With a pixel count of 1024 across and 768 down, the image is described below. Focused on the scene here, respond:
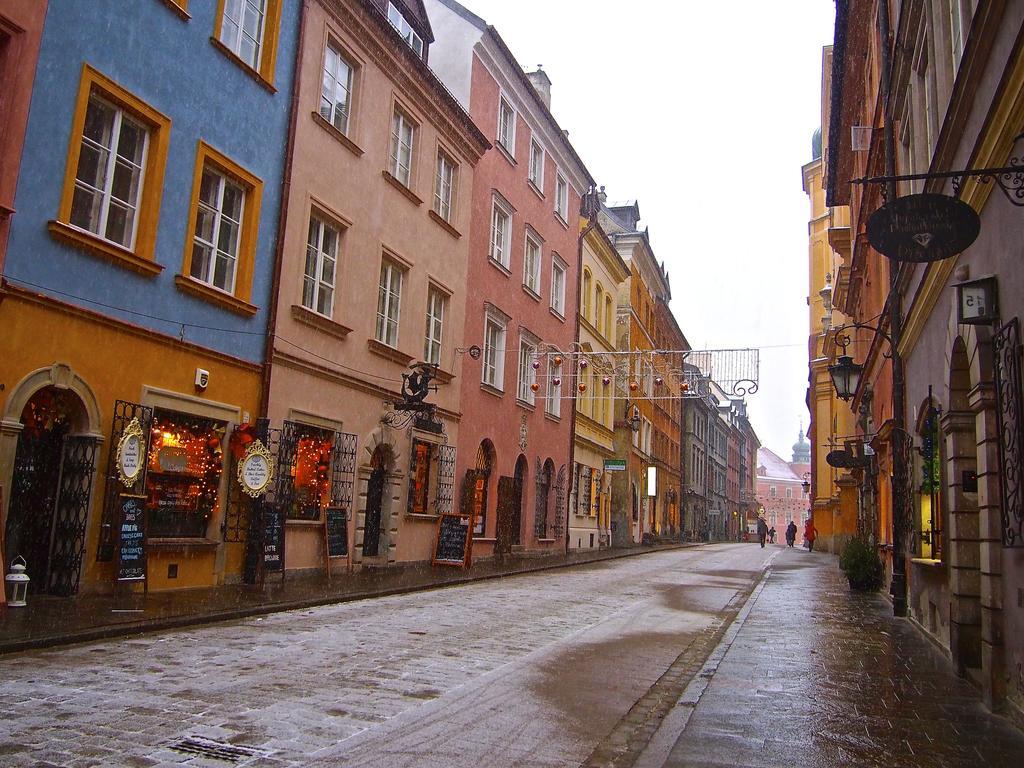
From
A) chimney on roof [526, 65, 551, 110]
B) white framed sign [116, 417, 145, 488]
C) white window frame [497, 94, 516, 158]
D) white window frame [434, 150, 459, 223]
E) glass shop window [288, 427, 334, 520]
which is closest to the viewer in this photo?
white framed sign [116, 417, 145, 488]

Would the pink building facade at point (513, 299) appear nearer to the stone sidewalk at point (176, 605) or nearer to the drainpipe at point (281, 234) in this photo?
the stone sidewalk at point (176, 605)

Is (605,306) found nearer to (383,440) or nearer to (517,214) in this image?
(517,214)

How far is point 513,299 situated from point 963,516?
19.2 m

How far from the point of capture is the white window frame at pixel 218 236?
45.9 ft

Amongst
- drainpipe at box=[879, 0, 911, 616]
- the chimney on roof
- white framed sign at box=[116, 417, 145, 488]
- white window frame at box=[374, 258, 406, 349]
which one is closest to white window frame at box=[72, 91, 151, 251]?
white framed sign at box=[116, 417, 145, 488]

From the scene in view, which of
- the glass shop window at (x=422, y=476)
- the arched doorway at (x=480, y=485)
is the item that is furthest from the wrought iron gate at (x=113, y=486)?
the arched doorway at (x=480, y=485)

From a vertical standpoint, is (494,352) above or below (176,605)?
above

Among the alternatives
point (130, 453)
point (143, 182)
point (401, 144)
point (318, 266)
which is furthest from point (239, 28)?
point (130, 453)

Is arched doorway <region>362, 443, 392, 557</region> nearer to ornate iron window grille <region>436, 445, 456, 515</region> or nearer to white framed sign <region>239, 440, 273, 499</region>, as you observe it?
ornate iron window grille <region>436, 445, 456, 515</region>

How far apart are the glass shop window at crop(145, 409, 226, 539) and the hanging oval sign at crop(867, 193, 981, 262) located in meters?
10.1

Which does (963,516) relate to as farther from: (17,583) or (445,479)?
(445,479)

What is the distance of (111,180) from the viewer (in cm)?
1209

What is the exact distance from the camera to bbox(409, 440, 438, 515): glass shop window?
20719 mm

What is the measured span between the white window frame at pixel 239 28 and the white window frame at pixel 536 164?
14239mm
